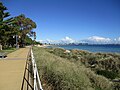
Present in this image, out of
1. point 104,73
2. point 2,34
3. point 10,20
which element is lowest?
point 104,73

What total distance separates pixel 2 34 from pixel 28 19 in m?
26.9

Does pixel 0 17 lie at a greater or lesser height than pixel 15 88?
greater

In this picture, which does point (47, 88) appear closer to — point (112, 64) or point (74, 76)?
point (74, 76)

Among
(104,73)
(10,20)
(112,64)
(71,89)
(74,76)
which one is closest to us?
(71,89)

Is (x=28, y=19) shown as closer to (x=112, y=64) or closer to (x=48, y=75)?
(x=112, y=64)

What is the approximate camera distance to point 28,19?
66.6 meters

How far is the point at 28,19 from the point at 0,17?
2495 centimetres

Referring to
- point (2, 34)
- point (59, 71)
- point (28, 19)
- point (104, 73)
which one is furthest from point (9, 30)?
point (59, 71)

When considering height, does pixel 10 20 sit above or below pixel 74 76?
above

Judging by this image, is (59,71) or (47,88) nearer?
(47,88)

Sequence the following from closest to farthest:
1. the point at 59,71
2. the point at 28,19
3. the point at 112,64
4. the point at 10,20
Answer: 1. the point at 59,71
2. the point at 112,64
3. the point at 10,20
4. the point at 28,19

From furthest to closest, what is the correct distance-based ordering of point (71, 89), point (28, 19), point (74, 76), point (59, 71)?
1. point (28, 19)
2. point (59, 71)
3. point (74, 76)
4. point (71, 89)

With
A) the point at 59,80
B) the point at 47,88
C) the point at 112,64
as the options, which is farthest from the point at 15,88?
the point at 112,64

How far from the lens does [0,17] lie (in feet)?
137
